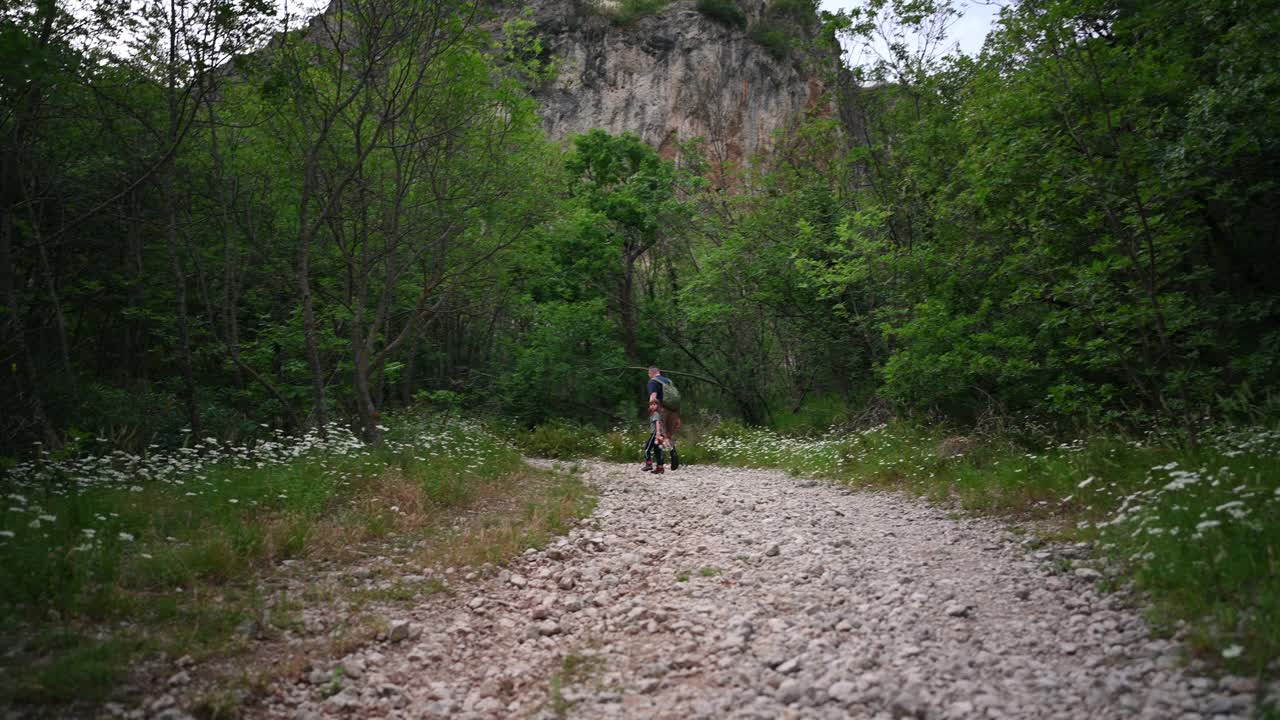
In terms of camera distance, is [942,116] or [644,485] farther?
[942,116]

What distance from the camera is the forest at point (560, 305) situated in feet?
19.9

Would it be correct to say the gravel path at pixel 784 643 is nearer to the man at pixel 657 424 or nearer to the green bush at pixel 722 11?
the man at pixel 657 424

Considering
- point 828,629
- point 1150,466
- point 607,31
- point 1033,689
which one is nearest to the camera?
point 1033,689

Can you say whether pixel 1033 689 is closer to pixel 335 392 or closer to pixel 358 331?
pixel 358 331

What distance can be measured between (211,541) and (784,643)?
4.97m

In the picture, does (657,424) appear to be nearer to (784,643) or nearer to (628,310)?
(784,643)

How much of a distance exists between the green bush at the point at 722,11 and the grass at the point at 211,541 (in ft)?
139

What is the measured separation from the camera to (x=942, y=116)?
16.2 meters

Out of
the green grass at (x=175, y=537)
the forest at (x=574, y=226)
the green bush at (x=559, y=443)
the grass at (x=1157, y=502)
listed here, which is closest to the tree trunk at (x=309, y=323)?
the forest at (x=574, y=226)

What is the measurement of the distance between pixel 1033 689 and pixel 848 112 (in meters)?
18.9

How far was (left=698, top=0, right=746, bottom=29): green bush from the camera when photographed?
143ft

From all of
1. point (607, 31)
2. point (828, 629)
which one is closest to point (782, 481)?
point (828, 629)

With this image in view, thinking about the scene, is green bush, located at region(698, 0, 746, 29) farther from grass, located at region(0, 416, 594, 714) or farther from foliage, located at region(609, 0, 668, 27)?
grass, located at region(0, 416, 594, 714)

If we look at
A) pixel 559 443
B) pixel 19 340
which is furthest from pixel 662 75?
pixel 19 340
